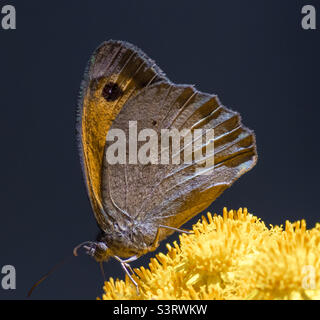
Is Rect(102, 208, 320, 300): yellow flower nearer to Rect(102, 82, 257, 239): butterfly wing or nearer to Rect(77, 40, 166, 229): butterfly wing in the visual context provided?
Rect(102, 82, 257, 239): butterfly wing

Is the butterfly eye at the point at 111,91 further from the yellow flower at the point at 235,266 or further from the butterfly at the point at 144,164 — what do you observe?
the yellow flower at the point at 235,266

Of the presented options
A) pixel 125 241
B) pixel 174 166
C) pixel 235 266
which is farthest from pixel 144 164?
pixel 235 266

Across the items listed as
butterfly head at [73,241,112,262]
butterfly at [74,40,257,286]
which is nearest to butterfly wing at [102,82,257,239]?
butterfly at [74,40,257,286]

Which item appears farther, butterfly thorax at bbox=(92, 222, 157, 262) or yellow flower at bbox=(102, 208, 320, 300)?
butterfly thorax at bbox=(92, 222, 157, 262)

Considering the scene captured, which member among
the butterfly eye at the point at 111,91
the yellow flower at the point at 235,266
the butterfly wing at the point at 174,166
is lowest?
the yellow flower at the point at 235,266

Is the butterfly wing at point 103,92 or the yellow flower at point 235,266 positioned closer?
the yellow flower at point 235,266

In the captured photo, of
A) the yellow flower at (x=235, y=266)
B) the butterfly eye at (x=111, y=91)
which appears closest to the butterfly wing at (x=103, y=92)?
the butterfly eye at (x=111, y=91)

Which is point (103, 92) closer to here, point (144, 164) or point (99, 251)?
point (144, 164)
